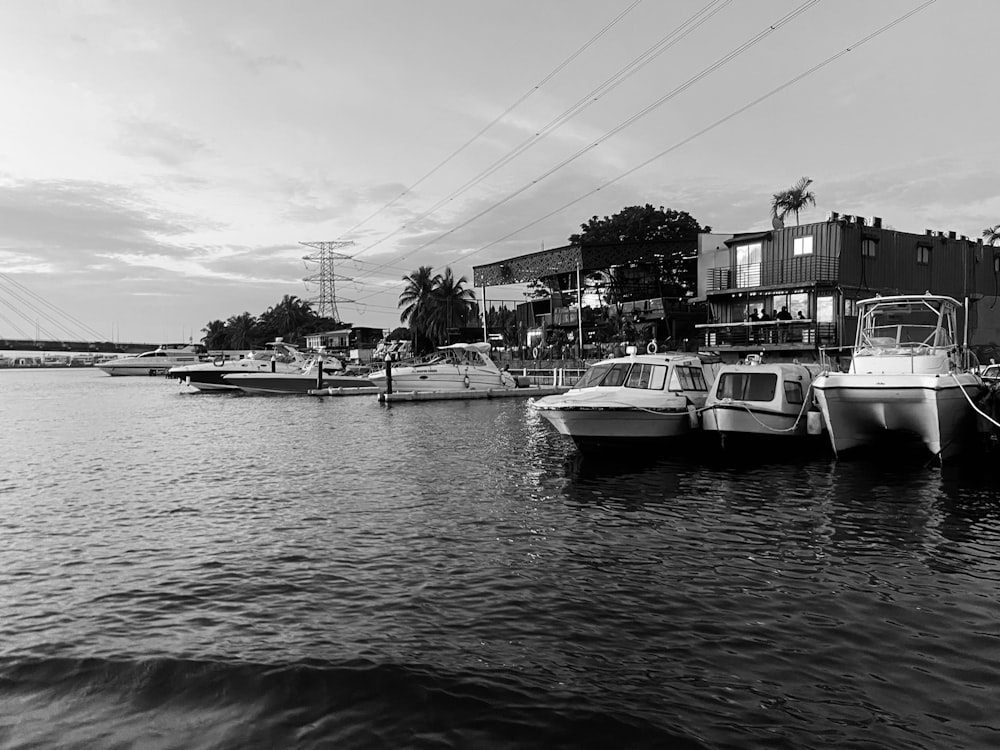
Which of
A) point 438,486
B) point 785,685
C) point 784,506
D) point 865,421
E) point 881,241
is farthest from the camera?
point 881,241

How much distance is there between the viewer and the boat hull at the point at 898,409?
54.0 ft

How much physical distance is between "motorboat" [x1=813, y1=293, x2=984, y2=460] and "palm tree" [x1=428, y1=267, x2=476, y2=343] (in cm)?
6435

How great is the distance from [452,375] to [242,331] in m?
101

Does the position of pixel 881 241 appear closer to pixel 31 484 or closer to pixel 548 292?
pixel 548 292

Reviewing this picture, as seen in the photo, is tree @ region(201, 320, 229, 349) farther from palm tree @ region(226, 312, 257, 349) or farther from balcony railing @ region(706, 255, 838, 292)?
balcony railing @ region(706, 255, 838, 292)

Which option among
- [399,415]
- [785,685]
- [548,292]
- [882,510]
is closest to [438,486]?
[882,510]

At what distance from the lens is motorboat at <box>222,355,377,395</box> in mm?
50312

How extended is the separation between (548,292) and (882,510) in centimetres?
6149

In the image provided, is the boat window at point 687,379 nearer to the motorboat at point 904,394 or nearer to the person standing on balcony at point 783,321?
the motorboat at point 904,394

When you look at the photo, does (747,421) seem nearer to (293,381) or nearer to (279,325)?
(293,381)

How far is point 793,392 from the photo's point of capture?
66.9ft

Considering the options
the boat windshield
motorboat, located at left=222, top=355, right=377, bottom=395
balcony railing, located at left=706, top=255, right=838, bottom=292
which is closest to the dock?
motorboat, located at left=222, top=355, right=377, bottom=395

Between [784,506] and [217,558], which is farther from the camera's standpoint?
[784,506]

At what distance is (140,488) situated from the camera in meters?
15.6
